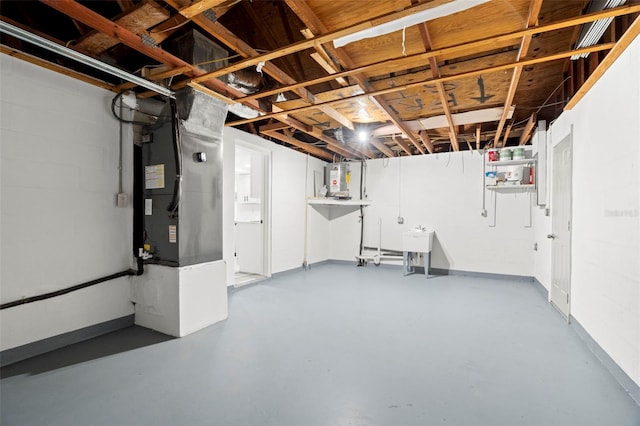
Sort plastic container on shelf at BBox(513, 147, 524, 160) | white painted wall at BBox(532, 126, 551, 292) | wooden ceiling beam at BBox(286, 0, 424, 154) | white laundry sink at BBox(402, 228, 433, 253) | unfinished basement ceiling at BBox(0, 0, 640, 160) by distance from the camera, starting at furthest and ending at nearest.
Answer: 1. white laundry sink at BBox(402, 228, 433, 253)
2. plastic container on shelf at BBox(513, 147, 524, 160)
3. white painted wall at BBox(532, 126, 551, 292)
4. unfinished basement ceiling at BBox(0, 0, 640, 160)
5. wooden ceiling beam at BBox(286, 0, 424, 154)

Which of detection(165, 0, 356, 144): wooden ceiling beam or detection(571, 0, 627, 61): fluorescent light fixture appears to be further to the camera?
detection(165, 0, 356, 144): wooden ceiling beam

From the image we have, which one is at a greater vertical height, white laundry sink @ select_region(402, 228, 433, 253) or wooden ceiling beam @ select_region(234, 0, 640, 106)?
wooden ceiling beam @ select_region(234, 0, 640, 106)

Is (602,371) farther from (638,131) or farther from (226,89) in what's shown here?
(226,89)

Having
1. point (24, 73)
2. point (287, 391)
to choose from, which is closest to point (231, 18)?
point (24, 73)

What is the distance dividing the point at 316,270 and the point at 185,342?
11.5ft

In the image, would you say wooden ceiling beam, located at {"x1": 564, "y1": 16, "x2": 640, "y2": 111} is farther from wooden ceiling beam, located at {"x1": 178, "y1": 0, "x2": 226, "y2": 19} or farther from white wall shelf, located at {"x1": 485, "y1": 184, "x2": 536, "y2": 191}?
wooden ceiling beam, located at {"x1": 178, "y1": 0, "x2": 226, "y2": 19}

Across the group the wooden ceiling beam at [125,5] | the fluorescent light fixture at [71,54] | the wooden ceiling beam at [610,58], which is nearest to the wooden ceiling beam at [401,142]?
the wooden ceiling beam at [610,58]

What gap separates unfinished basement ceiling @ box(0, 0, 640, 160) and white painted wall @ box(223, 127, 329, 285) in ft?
3.56

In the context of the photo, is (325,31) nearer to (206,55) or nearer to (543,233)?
(206,55)

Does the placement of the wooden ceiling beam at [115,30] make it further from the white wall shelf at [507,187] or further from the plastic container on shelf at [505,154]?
the white wall shelf at [507,187]

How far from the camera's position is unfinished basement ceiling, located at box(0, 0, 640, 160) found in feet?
6.23

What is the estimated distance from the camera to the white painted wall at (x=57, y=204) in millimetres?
2234

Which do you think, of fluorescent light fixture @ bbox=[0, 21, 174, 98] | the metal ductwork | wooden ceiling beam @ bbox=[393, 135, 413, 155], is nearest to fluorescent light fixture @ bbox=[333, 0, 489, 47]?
the metal ductwork

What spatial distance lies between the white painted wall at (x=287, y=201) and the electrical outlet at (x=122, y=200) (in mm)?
1334
